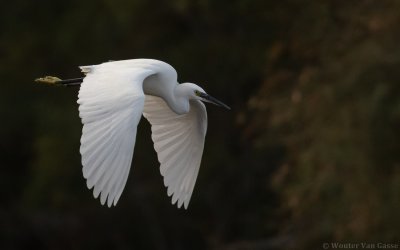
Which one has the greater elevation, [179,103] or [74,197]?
[179,103]

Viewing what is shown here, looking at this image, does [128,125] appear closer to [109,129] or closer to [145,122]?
[109,129]

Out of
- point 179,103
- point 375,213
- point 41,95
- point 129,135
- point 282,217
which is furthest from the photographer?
point 41,95

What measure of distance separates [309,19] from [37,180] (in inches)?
182

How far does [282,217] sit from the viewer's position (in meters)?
12.8

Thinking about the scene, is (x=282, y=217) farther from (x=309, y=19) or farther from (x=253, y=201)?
(x=253, y=201)

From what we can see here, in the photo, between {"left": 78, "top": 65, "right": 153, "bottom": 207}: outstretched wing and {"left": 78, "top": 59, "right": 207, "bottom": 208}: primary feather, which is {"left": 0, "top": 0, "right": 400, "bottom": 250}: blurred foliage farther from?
{"left": 78, "top": 65, "right": 153, "bottom": 207}: outstretched wing

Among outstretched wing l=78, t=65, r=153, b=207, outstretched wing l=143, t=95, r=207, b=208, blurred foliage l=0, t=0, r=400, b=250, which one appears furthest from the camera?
blurred foliage l=0, t=0, r=400, b=250

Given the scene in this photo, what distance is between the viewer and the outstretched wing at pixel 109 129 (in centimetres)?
612

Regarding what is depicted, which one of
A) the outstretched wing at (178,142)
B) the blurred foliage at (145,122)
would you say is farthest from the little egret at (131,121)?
the blurred foliage at (145,122)

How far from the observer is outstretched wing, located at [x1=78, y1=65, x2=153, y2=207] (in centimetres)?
612

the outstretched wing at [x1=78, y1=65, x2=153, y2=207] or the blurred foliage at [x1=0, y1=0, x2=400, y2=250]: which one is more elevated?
the outstretched wing at [x1=78, y1=65, x2=153, y2=207]

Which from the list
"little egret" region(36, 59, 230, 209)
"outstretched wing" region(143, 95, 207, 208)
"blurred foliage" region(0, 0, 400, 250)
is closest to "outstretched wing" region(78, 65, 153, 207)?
"little egret" region(36, 59, 230, 209)

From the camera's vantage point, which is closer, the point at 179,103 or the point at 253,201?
the point at 179,103

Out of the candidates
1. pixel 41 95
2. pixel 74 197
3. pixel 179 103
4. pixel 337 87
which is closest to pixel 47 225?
pixel 74 197
